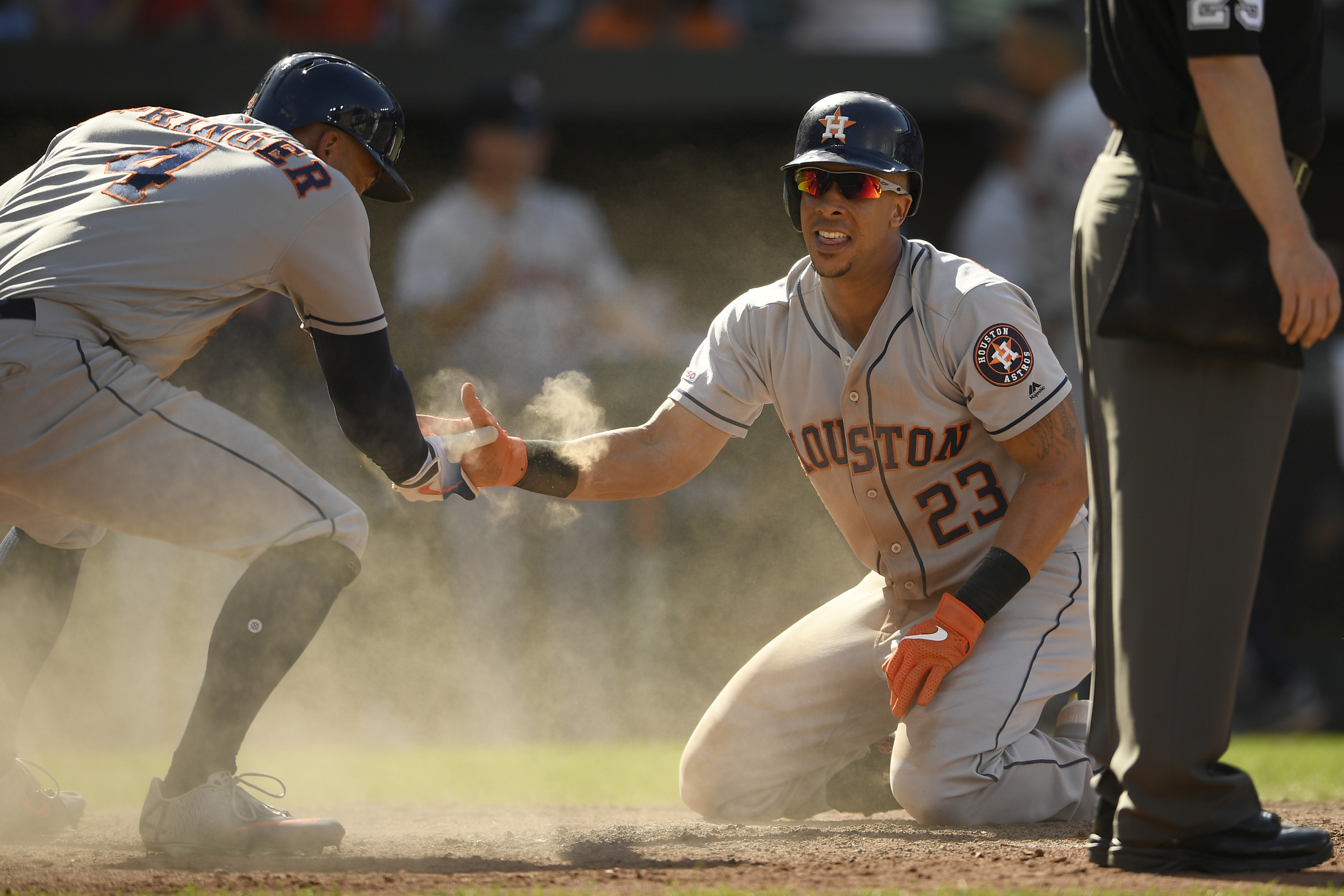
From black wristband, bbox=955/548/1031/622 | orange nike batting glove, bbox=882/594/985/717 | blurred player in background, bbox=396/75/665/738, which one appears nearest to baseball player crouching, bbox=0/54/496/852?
orange nike batting glove, bbox=882/594/985/717

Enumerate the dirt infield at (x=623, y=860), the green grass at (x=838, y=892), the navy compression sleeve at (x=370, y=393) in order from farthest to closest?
the navy compression sleeve at (x=370, y=393) → the dirt infield at (x=623, y=860) → the green grass at (x=838, y=892)

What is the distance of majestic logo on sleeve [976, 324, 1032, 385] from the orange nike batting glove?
1.94 ft

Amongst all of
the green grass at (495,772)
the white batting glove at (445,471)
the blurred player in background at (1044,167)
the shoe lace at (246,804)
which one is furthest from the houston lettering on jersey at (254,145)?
the blurred player in background at (1044,167)

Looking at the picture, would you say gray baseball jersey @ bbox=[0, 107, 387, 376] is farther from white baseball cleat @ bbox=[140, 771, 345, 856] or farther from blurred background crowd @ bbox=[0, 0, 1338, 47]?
blurred background crowd @ bbox=[0, 0, 1338, 47]

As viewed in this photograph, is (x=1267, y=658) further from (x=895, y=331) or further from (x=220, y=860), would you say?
(x=220, y=860)

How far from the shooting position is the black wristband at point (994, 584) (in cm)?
363

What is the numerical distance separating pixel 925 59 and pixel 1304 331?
7.60m

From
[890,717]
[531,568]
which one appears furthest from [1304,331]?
[531,568]

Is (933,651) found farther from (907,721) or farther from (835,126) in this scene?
(835,126)

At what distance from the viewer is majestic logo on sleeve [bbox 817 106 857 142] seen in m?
3.80

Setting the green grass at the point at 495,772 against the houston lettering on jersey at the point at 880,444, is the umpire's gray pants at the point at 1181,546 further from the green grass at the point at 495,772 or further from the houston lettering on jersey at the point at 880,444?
the green grass at the point at 495,772

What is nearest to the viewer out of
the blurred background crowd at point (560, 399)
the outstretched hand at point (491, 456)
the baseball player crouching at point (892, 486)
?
the baseball player crouching at point (892, 486)

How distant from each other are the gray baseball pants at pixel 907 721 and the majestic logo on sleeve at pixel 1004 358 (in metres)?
0.68

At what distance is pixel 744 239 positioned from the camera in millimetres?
10891
